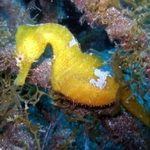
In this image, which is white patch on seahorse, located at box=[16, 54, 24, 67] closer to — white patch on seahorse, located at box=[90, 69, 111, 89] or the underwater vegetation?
the underwater vegetation

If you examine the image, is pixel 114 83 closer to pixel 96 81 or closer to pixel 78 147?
pixel 96 81

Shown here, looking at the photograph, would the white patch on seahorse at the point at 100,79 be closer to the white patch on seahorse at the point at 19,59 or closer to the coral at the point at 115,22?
the coral at the point at 115,22

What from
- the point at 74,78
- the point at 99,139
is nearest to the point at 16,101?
the point at 74,78

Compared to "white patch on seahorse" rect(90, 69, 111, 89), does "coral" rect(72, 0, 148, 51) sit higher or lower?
higher

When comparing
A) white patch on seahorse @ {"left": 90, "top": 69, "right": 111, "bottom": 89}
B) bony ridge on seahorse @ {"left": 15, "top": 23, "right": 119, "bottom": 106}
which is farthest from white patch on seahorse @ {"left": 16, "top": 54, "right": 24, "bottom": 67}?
white patch on seahorse @ {"left": 90, "top": 69, "right": 111, "bottom": 89}

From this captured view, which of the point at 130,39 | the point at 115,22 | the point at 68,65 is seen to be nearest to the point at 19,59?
the point at 68,65
